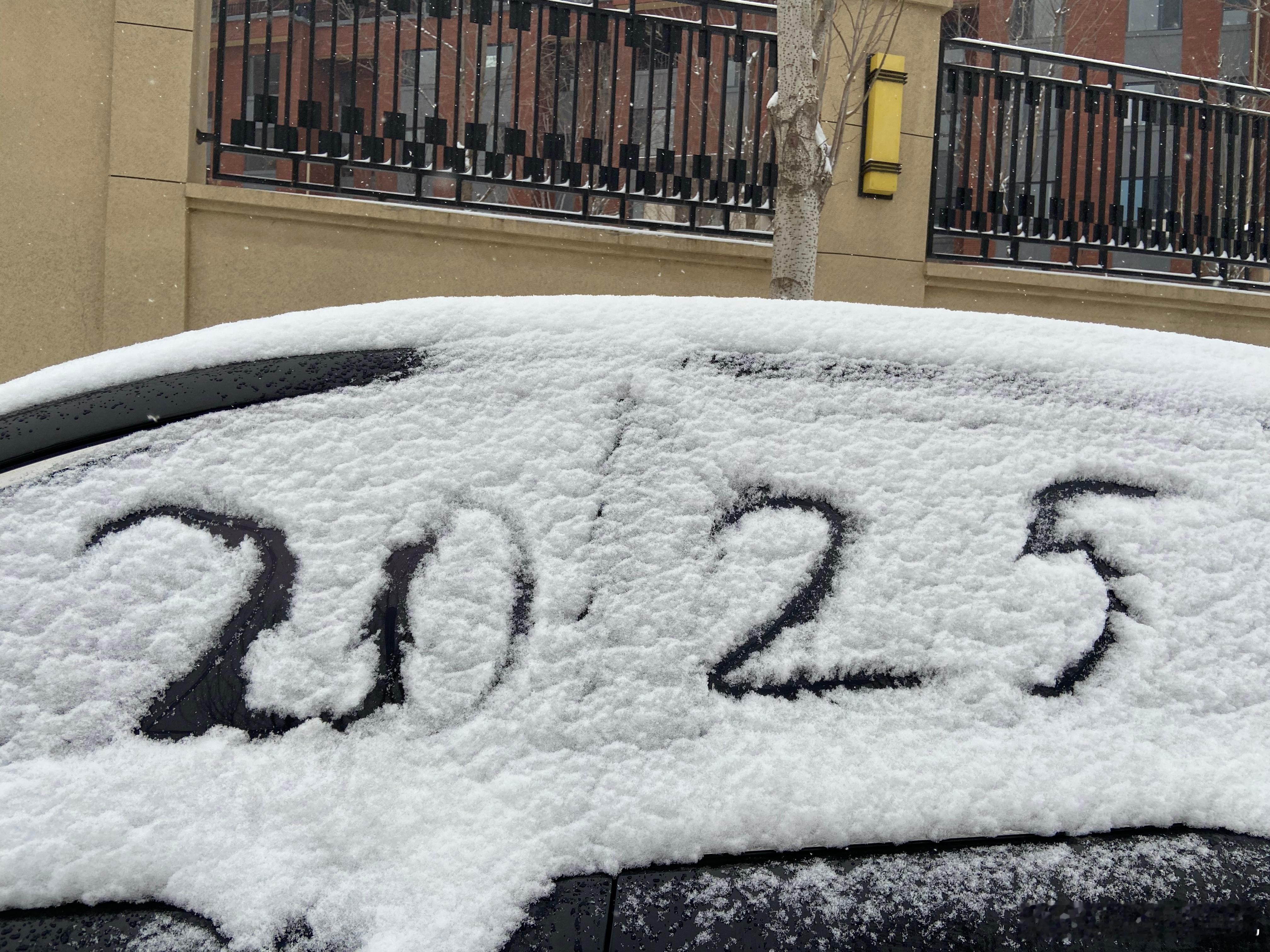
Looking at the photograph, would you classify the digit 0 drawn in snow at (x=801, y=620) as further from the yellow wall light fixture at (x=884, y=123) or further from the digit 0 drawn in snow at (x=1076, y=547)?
the yellow wall light fixture at (x=884, y=123)

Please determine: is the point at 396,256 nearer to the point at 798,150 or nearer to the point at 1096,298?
the point at 798,150

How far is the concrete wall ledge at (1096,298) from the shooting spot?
7219 millimetres

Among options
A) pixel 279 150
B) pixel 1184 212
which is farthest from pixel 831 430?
pixel 1184 212

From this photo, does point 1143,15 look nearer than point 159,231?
No

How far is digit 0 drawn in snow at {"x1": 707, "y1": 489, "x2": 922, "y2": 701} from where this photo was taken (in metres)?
1.14

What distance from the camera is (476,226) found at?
6340mm

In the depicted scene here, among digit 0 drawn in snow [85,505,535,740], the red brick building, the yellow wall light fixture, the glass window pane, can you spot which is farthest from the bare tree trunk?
the glass window pane

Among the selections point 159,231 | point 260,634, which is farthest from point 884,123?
point 260,634

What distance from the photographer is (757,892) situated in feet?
3.37

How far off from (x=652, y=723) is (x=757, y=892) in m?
0.19

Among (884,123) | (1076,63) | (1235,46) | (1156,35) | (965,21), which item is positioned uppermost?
(1156,35)

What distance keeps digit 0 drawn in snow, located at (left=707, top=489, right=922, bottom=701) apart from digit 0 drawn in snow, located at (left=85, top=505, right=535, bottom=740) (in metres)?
0.23

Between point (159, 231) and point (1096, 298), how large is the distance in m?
6.04

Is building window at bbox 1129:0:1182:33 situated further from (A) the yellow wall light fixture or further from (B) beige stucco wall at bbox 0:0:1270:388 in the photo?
(B) beige stucco wall at bbox 0:0:1270:388
